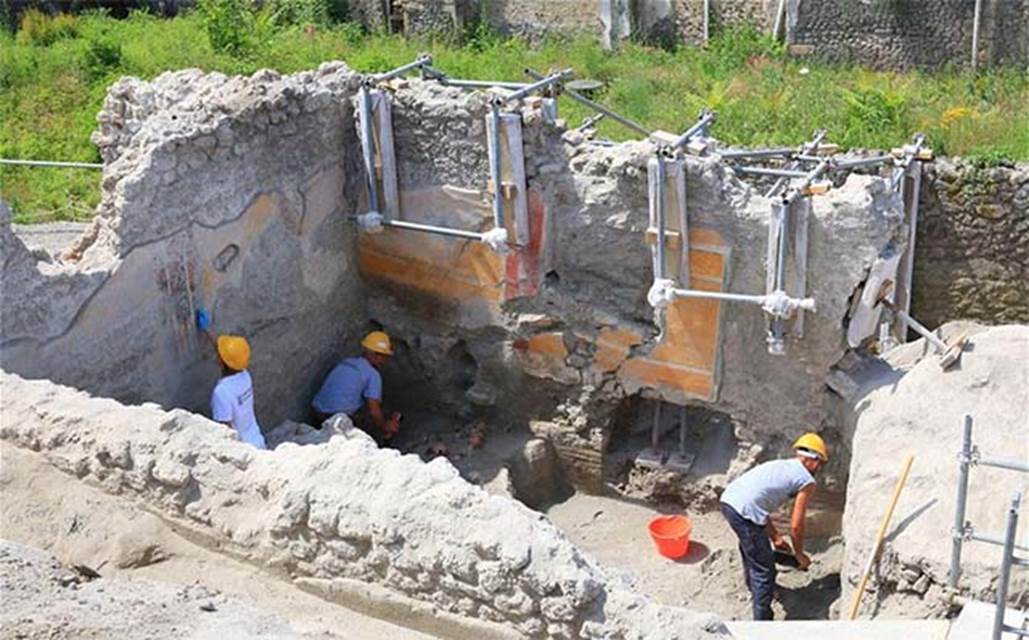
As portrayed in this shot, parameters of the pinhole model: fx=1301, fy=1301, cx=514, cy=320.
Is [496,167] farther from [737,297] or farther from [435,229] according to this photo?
[737,297]

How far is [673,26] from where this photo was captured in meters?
20.0

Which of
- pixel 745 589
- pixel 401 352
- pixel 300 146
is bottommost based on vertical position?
pixel 745 589

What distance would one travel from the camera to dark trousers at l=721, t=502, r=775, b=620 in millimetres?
8086

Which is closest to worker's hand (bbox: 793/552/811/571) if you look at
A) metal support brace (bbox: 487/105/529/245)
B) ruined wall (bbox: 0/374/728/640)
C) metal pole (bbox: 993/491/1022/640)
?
metal pole (bbox: 993/491/1022/640)

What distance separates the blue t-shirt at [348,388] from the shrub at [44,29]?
40.3 feet

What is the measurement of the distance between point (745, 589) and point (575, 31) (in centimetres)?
1331

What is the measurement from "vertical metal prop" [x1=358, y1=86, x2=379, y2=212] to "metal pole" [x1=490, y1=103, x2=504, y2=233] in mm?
984

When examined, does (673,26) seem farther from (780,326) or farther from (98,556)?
(98,556)

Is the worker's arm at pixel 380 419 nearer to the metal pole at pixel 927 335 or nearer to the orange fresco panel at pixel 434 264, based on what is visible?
the orange fresco panel at pixel 434 264

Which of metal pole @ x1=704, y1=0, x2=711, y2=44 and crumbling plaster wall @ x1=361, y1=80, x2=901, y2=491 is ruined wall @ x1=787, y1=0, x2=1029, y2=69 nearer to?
metal pole @ x1=704, y1=0, x2=711, y2=44

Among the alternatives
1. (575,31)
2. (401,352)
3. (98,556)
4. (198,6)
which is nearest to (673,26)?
(575,31)

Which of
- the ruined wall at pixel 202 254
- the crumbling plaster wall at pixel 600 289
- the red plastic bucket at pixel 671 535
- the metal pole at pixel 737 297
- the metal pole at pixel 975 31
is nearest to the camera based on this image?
the ruined wall at pixel 202 254

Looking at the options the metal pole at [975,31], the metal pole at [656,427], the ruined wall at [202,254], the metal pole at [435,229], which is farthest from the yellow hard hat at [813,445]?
the metal pole at [975,31]

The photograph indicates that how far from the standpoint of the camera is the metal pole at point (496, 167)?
924 cm
